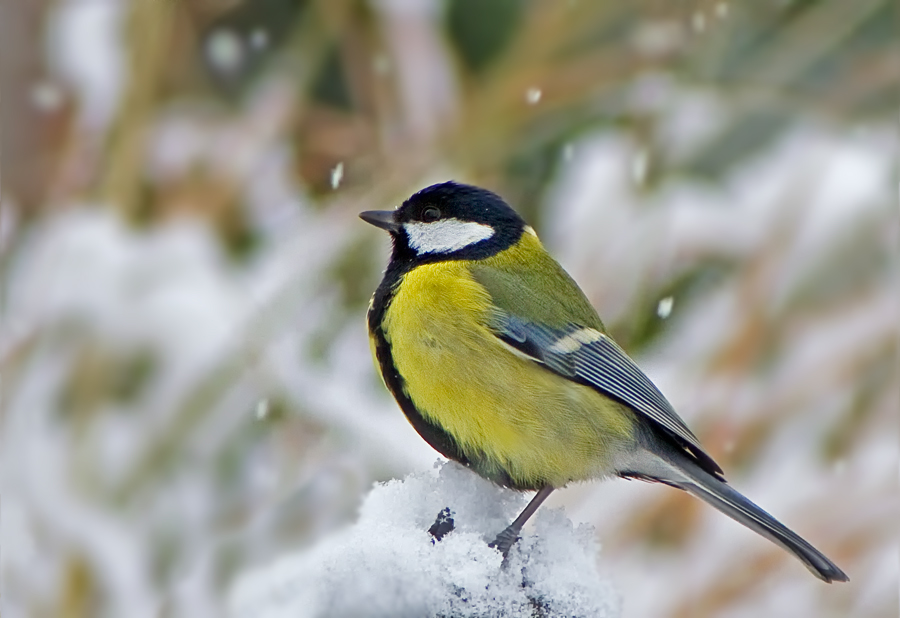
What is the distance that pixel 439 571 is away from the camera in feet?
2.85

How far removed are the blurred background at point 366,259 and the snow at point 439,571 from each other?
0.85 metres

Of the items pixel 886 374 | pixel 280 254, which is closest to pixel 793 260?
pixel 886 374

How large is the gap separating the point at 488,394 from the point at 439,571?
50 cm

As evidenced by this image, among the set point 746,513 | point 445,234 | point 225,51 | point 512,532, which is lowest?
point 746,513

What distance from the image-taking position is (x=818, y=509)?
2105 mm

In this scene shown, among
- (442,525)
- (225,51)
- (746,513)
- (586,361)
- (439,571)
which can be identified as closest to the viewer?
(439,571)

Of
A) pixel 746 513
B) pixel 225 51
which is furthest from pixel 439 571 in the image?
pixel 225 51

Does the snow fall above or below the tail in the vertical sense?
above

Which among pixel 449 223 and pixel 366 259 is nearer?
pixel 449 223

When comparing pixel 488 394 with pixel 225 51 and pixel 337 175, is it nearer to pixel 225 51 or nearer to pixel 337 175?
pixel 337 175

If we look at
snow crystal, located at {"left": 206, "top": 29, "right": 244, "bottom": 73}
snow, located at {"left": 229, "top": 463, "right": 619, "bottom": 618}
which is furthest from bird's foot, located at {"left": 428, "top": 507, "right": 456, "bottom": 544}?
snow crystal, located at {"left": 206, "top": 29, "right": 244, "bottom": 73}

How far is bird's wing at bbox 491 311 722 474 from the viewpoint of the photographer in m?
1.40

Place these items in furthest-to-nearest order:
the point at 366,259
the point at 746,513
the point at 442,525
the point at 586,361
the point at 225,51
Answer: the point at 225,51 < the point at 366,259 < the point at 586,361 < the point at 746,513 < the point at 442,525

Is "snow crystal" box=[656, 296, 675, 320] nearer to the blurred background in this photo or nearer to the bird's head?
the blurred background
